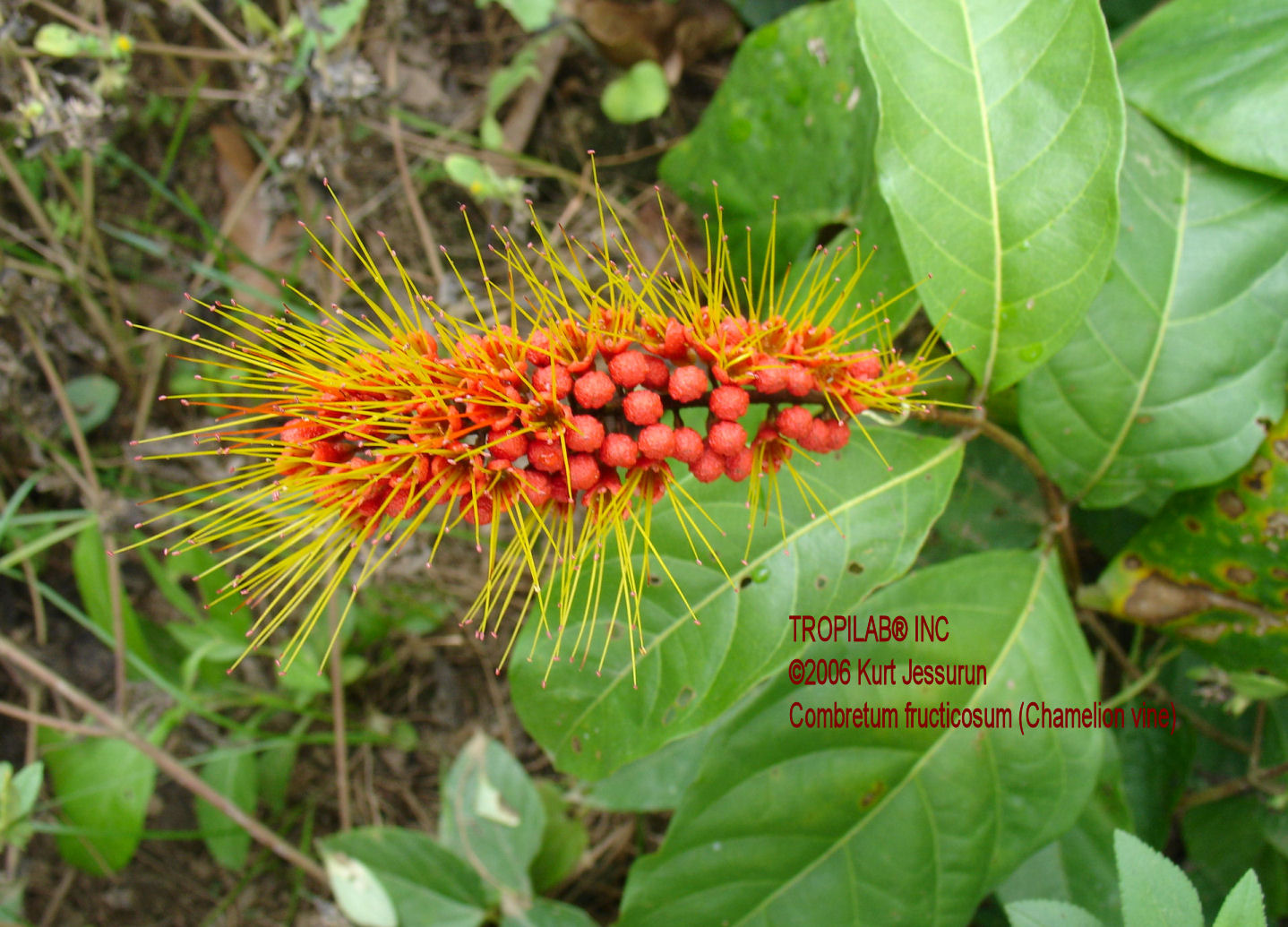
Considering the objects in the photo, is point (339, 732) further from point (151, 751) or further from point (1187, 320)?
point (1187, 320)

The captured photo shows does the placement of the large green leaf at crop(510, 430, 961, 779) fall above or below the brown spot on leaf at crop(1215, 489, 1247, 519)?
below

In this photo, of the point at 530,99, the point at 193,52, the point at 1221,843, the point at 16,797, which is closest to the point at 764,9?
the point at 530,99

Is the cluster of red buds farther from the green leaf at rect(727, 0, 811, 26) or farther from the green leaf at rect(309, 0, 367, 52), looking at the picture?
the green leaf at rect(727, 0, 811, 26)

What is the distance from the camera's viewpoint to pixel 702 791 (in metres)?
1.78

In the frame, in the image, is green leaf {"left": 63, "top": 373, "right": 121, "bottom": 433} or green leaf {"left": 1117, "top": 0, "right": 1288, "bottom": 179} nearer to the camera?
green leaf {"left": 1117, "top": 0, "right": 1288, "bottom": 179}

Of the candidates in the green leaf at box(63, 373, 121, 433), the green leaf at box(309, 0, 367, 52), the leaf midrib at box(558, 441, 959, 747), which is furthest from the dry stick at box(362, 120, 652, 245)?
the leaf midrib at box(558, 441, 959, 747)

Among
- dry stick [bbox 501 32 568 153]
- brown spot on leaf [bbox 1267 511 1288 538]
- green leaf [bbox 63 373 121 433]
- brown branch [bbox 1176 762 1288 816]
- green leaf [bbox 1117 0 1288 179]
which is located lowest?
brown branch [bbox 1176 762 1288 816]

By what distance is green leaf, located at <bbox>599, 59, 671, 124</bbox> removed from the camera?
2785 mm

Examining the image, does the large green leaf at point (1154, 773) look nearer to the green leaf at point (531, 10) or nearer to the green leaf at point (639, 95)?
the green leaf at point (639, 95)

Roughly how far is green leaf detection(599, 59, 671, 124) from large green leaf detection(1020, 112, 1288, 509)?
5.03 feet

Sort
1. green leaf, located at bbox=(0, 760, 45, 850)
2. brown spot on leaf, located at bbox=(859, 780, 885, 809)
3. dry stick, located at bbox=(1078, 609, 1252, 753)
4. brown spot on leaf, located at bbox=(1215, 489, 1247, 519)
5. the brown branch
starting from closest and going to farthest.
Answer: brown spot on leaf, located at bbox=(859, 780, 885, 809) < brown spot on leaf, located at bbox=(1215, 489, 1247, 519) < green leaf, located at bbox=(0, 760, 45, 850) < the brown branch < dry stick, located at bbox=(1078, 609, 1252, 753)

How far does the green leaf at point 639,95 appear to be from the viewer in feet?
9.14

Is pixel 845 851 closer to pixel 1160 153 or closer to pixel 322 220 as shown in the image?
pixel 1160 153

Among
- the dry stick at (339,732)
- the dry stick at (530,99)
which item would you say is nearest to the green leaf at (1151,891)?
the dry stick at (339,732)
